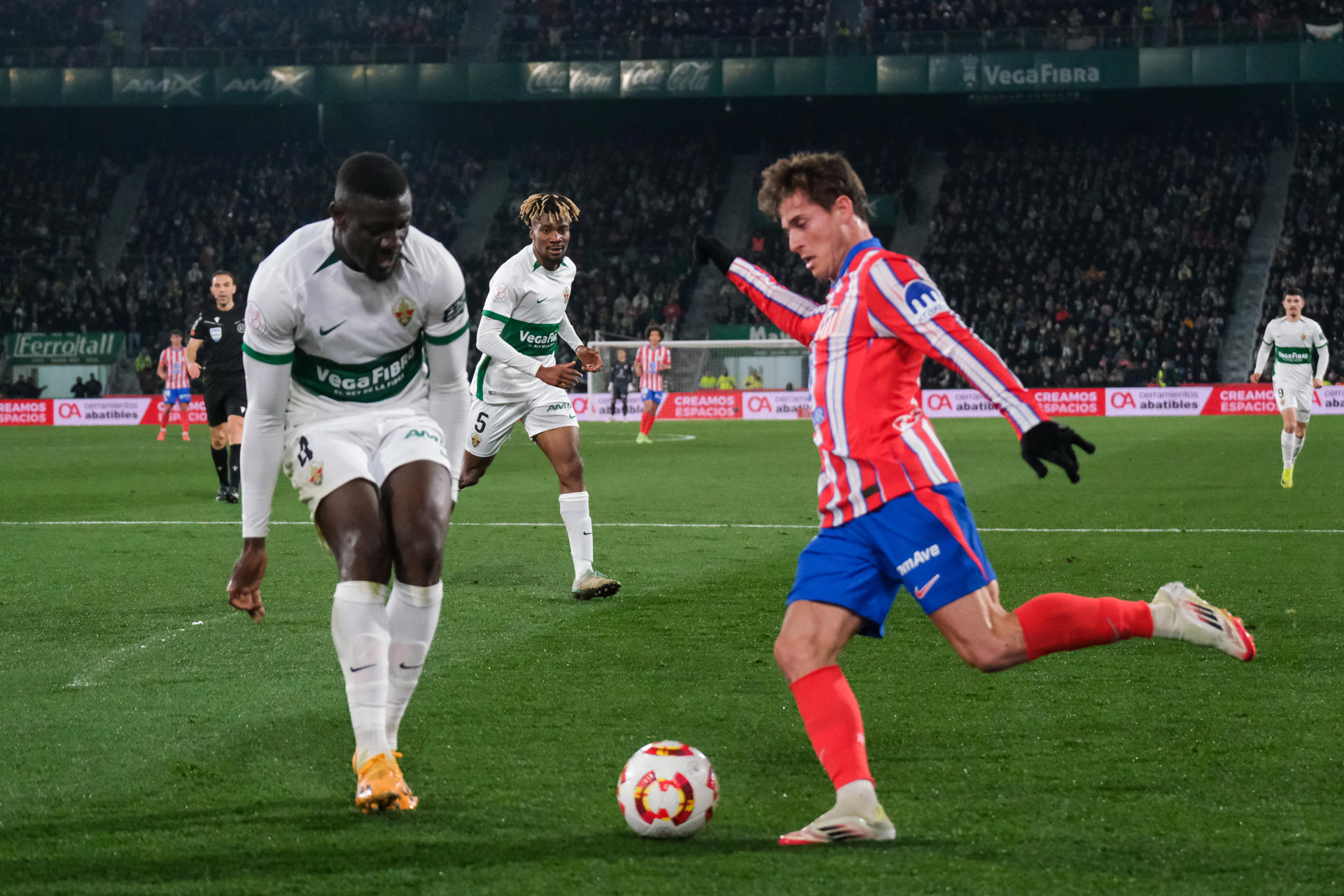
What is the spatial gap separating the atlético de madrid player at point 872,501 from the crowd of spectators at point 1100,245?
3033cm

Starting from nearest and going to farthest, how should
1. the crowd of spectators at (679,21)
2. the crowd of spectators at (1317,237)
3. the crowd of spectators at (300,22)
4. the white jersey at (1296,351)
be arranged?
1. the white jersey at (1296,351)
2. the crowd of spectators at (1317,237)
3. the crowd of spectators at (679,21)
4. the crowd of spectators at (300,22)

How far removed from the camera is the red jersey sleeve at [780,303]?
440 cm

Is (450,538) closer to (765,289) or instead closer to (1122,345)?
(765,289)

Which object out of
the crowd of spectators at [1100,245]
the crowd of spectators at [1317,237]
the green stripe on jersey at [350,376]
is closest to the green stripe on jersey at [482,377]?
the green stripe on jersey at [350,376]

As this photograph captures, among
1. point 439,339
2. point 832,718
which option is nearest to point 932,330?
point 832,718

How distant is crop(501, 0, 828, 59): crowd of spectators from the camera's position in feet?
136

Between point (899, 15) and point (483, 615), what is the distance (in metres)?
37.0

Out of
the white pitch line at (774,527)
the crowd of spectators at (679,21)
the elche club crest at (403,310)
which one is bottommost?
the white pitch line at (774,527)

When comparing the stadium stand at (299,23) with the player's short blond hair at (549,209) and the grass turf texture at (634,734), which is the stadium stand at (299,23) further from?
the player's short blond hair at (549,209)

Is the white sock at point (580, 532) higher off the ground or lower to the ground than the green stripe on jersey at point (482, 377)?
lower

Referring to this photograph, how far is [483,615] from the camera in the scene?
742cm

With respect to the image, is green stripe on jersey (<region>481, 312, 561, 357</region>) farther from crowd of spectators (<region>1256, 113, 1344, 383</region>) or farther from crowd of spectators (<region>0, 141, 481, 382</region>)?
crowd of spectators (<region>0, 141, 481, 382</region>)

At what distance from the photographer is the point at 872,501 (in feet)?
12.6

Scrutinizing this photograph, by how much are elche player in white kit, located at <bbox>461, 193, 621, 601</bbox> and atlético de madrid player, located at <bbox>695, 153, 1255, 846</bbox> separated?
4143 mm
